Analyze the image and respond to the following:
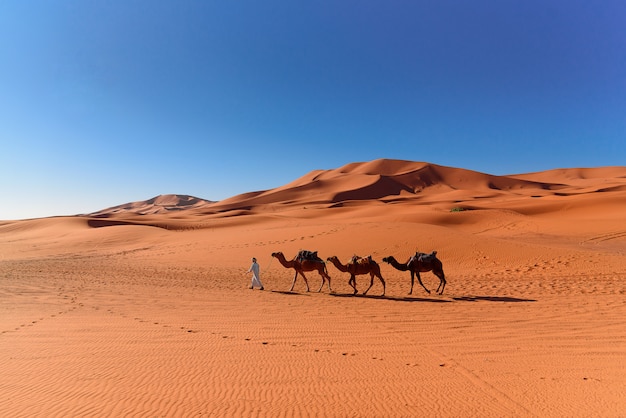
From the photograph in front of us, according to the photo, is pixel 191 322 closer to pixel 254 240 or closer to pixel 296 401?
pixel 296 401

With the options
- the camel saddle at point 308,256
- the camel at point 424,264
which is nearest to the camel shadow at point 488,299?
the camel at point 424,264

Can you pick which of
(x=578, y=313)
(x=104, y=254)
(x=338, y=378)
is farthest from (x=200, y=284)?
(x=104, y=254)

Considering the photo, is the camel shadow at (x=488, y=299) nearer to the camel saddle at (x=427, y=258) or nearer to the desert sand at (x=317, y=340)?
the desert sand at (x=317, y=340)

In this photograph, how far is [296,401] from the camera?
13.1 feet

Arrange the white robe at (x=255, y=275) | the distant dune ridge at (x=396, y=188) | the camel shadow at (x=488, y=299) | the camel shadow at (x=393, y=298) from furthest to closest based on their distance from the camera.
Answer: the distant dune ridge at (x=396, y=188) < the white robe at (x=255, y=275) < the camel shadow at (x=393, y=298) < the camel shadow at (x=488, y=299)

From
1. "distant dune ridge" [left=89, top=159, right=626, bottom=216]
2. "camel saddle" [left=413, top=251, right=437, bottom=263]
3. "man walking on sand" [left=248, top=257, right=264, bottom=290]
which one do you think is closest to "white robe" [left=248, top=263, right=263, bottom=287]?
"man walking on sand" [left=248, top=257, right=264, bottom=290]

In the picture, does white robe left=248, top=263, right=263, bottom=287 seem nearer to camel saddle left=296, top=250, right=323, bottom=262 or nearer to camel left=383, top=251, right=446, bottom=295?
camel saddle left=296, top=250, right=323, bottom=262

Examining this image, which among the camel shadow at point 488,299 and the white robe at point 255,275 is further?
the white robe at point 255,275

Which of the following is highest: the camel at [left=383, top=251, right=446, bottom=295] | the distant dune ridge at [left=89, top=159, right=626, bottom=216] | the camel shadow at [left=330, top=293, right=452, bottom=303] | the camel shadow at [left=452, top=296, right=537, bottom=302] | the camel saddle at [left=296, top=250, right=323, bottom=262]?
the distant dune ridge at [left=89, top=159, right=626, bottom=216]

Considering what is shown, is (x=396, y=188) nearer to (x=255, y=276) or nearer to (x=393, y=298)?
(x=255, y=276)

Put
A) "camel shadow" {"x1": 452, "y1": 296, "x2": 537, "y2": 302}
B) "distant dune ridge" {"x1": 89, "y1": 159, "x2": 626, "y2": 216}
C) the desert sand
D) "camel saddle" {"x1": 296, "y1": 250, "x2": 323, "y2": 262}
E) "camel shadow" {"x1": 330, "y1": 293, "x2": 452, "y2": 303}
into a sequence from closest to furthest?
the desert sand, "camel shadow" {"x1": 452, "y1": 296, "x2": 537, "y2": 302}, "camel shadow" {"x1": 330, "y1": 293, "x2": 452, "y2": 303}, "camel saddle" {"x1": 296, "y1": 250, "x2": 323, "y2": 262}, "distant dune ridge" {"x1": 89, "y1": 159, "x2": 626, "y2": 216}

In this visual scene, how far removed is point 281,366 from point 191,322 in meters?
3.31

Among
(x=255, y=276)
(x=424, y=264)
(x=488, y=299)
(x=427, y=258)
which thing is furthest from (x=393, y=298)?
(x=255, y=276)

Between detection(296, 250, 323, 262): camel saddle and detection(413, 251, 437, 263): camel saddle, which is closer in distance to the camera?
detection(413, 251, 437, 263): camel saddle
